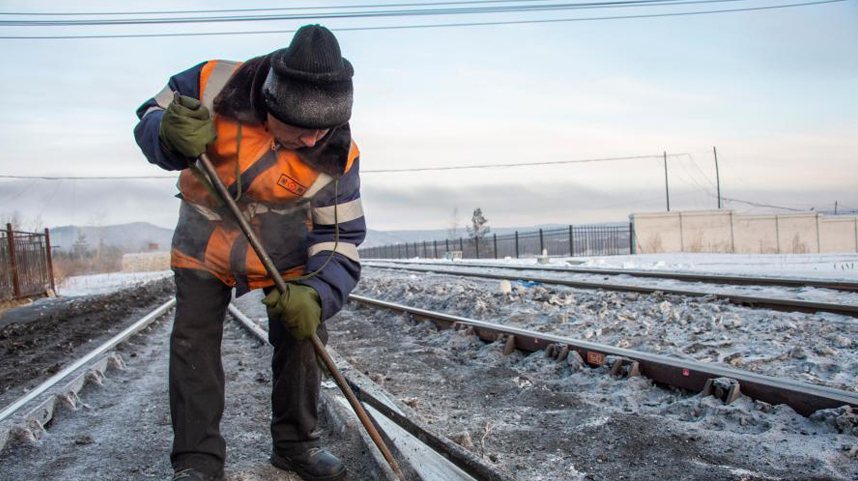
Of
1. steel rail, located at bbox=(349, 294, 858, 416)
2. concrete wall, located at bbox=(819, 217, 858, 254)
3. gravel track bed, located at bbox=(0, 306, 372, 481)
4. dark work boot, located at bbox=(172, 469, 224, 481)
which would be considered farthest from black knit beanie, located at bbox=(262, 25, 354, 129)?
concrete wall, located at bbox=(819, 217, 858, 254)

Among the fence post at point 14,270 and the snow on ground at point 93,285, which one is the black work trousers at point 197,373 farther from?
the snow on ground at point 93,285

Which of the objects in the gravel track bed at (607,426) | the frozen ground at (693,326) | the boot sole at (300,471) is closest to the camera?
the boot sole at (300,471)

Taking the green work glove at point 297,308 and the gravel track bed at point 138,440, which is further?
the gravel track bed at point 138,440

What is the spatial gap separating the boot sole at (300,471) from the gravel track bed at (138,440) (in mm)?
29

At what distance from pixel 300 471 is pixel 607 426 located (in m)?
1.68

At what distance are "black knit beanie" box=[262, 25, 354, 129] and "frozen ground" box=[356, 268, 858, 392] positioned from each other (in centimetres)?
349

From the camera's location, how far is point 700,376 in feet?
12.8

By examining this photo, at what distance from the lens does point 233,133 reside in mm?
2518

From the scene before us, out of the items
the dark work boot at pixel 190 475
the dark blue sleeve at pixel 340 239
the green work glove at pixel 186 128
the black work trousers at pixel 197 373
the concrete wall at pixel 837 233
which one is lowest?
the concrete wall at pixel 837 233

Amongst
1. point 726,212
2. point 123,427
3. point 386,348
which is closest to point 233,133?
point 123,427

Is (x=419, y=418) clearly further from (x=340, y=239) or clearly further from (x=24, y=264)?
(x=24, y=264)

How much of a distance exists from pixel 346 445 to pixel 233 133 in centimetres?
164

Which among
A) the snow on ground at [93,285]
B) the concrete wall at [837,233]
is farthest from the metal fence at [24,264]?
the concrete wall at [837,233]

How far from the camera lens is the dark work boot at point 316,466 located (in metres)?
2.72
